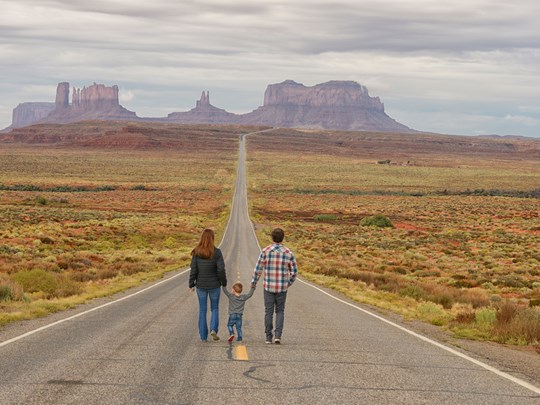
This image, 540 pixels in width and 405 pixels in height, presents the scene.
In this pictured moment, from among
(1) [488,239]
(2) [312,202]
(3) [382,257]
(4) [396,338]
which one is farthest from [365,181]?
(4) [396,338]

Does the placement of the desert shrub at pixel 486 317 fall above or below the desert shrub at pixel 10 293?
above

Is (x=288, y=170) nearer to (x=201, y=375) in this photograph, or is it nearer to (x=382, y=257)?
(x=382, y=257)

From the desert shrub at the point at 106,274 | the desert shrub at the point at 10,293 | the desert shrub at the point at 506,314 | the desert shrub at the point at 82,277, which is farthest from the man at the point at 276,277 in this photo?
the desert shrub at the point at 106,274

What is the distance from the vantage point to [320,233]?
64.4m

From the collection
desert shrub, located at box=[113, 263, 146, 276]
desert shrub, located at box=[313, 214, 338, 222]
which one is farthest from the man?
desert shrub, located at box=[313, 214, 338, 222]

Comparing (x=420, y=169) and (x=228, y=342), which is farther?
(x=420, y=169)

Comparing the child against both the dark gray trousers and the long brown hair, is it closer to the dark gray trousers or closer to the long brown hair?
the dark gray trousers

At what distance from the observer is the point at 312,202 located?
106m

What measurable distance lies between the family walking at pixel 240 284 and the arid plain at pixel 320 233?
455 cm

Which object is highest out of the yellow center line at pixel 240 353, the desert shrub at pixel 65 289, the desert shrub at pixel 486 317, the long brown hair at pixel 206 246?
the long brown hair at pixel 206 246

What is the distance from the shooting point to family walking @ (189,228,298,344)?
39.2 ft

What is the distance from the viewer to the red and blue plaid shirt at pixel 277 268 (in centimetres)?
1195

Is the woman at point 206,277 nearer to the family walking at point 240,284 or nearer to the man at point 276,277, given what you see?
the family walking at point 240,284

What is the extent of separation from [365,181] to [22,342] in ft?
466
